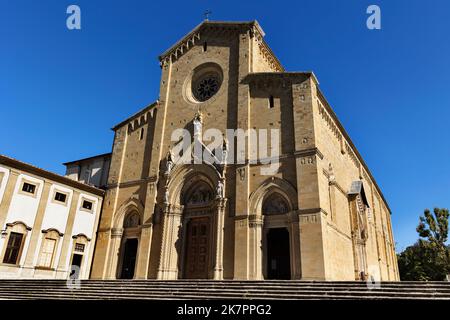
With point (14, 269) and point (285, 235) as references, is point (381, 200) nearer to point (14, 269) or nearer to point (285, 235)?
point (285, 235)

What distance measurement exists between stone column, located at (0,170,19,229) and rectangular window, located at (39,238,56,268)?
2.89m

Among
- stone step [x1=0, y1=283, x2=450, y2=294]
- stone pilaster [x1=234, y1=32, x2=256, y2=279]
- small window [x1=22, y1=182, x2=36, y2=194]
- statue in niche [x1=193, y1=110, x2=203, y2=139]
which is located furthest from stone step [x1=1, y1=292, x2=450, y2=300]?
statue in niche [x1=193, y1=110, x2=203, y2=139]

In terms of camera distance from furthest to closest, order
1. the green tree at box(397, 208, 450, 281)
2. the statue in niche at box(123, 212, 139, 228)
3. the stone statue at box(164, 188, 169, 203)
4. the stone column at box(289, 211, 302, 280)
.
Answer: the green tree at box(397, 208, 450, 281) < the statue in niche at box(123, 212, 139, 228) < the stone statue at box(164, 188, 169, 203) < the stone column at box(289, 211, 302, 280)

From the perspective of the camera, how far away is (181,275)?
19969mm

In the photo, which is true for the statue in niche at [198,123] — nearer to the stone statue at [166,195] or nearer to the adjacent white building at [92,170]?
the stone statue at [166,195]

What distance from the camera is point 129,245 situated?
22828mm

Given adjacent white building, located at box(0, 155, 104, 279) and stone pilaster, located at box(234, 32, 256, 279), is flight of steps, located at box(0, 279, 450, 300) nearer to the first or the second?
adjacent white building, located at box(0, 155, 104, 279)

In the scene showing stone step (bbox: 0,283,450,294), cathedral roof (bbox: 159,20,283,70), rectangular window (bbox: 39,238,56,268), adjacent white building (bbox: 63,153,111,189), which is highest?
cathedral roof (bbox: 159,20,283,70)

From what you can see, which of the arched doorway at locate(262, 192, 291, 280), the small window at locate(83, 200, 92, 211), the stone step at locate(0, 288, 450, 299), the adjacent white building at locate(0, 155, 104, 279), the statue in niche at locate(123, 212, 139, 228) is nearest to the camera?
the stone step at locate(0, 288, 450, 299)

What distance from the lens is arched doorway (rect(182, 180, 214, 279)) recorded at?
19547 mm

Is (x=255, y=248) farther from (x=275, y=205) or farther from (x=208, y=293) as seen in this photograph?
(x=208, y=293)

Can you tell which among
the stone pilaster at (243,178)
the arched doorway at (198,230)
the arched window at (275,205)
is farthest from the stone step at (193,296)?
the arched window at (275,205)

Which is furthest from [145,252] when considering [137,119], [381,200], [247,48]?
[381,200]

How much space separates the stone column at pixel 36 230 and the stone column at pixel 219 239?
1108cm
